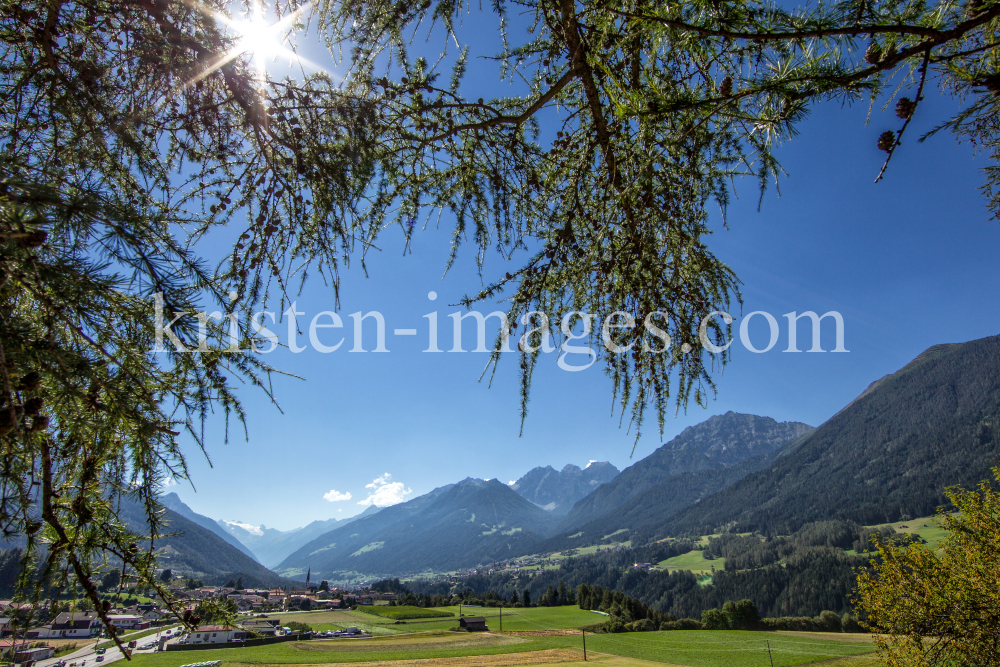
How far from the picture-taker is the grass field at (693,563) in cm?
11953

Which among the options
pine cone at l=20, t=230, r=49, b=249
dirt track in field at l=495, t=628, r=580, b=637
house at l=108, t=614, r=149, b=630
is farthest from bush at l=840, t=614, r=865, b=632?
pine cone at l=20, t=230, r=49, b=249

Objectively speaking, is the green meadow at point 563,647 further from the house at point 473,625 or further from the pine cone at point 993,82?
the pine cone at point 993,82

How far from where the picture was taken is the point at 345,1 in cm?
200

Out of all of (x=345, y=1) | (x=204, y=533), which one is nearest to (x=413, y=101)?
(x=345, y=1)

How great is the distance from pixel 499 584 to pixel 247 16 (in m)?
158

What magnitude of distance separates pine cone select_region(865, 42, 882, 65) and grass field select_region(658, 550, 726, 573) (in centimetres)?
14065

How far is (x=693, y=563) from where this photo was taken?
130 m

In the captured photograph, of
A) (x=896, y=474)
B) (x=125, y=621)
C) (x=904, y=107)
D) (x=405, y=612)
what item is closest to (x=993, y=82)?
(x=904, y=107)

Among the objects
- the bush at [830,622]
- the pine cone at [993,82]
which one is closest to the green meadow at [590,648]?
the bush at [830,622]

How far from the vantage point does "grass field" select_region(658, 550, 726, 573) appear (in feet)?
392

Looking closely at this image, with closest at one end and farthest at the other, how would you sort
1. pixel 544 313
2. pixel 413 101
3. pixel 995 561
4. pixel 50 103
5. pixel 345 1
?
pixel 50 103 → pixel 345 1 → pixel 413 101 → pixel 544 313 → pixel 995 561

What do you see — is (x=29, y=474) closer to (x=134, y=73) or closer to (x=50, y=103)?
(x=50, y=103)

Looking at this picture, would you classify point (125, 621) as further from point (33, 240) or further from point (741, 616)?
point (741, 616)

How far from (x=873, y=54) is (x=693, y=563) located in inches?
6132
